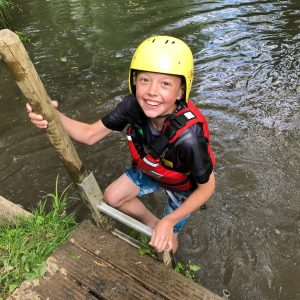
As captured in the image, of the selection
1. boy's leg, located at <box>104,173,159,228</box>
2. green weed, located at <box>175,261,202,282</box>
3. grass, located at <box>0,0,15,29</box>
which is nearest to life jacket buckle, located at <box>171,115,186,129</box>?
boy's leg, located at <box>104,173,159,228</box>

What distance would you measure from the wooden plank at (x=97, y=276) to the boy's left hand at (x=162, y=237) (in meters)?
0.35

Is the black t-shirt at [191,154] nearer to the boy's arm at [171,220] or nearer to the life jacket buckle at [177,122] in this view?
the life jacket buckle at [177,122]

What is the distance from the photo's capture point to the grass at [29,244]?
2729 millimetres

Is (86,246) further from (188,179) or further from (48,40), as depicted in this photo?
(48,40)

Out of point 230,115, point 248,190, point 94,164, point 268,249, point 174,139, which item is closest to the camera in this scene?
point 174,139

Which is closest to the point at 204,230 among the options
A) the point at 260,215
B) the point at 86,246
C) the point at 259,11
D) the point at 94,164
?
the point at 260,215

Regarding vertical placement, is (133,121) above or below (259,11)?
above

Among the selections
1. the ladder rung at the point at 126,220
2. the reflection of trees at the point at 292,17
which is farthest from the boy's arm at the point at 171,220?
the reflection of trees at the point at 292,17

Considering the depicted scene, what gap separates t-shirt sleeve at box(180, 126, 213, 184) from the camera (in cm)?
245

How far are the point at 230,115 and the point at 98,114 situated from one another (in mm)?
2243

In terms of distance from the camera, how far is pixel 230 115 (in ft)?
18.1

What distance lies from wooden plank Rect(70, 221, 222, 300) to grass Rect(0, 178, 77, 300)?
35 cm

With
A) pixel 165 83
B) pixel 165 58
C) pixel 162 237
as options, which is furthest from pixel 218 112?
pixel 162 237

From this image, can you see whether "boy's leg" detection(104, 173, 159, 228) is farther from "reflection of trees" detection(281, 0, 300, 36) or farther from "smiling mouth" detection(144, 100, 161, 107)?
"reflection of trees" detection(281, 0, 300, 36)
